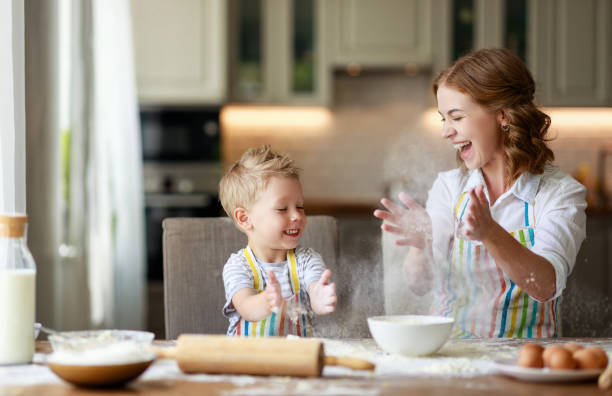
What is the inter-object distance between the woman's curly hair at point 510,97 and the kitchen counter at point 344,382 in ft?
2.29

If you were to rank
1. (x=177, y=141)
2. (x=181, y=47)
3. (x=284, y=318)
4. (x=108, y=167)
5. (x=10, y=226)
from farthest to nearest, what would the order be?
(x=181, y=47), (x=177, y=141), (x=108, y=167), (x=284, y=318), (x=10, y=226)

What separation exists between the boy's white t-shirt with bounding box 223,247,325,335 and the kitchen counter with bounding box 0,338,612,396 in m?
0.38

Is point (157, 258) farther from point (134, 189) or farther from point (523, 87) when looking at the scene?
point (523, 87)

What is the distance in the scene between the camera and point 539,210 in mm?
1656

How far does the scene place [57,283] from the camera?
→ 103 inches

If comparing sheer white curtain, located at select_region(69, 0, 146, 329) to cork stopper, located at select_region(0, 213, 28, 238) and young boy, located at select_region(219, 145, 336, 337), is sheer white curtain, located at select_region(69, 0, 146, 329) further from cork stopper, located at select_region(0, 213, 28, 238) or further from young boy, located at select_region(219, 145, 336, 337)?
cork stopper, located at select_region(0, 213, 28, 238)

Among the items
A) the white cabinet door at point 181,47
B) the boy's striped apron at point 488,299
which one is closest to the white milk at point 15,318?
the boy's striped apron at point 488,299

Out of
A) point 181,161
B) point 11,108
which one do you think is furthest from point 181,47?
point 11,108

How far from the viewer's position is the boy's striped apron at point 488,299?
1.65 m

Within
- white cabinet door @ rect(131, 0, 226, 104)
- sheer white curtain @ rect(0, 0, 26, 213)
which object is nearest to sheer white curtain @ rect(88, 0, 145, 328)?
white cabinet door @ rect(131, 0, 226, 104)

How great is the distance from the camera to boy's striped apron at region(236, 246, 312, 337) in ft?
4.84

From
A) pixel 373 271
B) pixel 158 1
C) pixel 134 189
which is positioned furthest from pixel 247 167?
pixel 158 1

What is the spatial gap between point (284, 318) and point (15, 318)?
1.87ft

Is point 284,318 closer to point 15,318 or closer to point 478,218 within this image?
point 478,218
